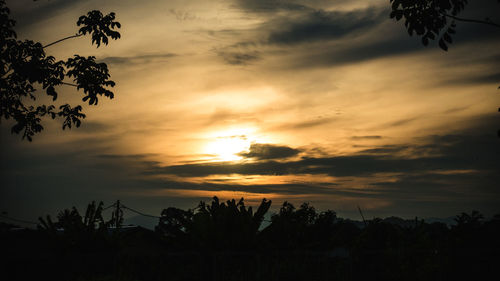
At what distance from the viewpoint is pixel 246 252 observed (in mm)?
15133

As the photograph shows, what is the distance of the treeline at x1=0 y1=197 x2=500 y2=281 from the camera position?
12.5m

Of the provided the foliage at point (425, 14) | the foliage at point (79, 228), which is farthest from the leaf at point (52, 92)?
the foliage at point (425, 14)

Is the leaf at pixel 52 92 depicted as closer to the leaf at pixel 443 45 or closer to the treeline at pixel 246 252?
the treeline at pixel 246 252

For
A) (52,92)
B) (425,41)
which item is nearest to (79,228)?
(52,92)

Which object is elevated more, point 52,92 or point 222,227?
point 52,92

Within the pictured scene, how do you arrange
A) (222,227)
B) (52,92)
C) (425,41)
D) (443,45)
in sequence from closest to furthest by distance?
(443,45)
(425,41)
(52,92)
(222,227)

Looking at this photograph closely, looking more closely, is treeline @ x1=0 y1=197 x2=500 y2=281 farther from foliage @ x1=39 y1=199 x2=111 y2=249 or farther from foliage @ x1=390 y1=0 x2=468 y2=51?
foliage @ x1=390 y1=0 x2=468 y2=51

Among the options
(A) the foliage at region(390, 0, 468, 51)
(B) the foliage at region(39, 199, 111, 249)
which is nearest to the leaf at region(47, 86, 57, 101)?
(B) the foliage at region(39, 199, 111, 249)

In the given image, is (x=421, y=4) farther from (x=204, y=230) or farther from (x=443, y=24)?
(x=204, y=230)

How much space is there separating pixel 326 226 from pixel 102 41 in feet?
41.1

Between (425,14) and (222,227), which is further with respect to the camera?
(222,227)

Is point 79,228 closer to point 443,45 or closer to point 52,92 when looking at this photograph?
point 52,92

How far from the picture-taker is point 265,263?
1409cm

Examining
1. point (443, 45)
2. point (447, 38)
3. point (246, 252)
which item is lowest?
point (246, 252)
